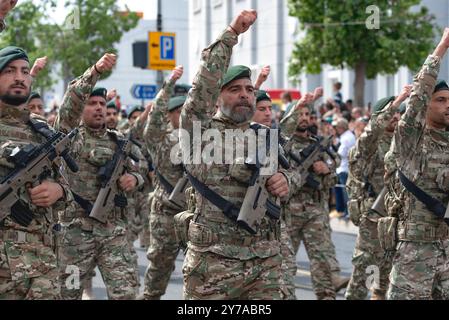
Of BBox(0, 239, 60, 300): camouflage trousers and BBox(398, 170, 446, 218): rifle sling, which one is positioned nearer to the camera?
BBox(0, 239, 60, 300): camouflage trousers

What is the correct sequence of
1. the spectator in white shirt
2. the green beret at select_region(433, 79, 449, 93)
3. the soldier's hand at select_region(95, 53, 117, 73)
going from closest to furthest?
the soldier's hand at select_region(95, 53, 117, 73) → the green beret at select_region(433, 79, 449, 93) → the spectator in white shirt

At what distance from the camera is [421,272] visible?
7332 millimetres

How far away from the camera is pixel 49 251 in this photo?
6617 millimetres

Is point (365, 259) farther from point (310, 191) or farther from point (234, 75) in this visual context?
point (234, 75)

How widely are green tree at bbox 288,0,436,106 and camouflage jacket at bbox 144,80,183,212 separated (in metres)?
14.2

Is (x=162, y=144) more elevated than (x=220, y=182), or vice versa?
(x=220, y=182)

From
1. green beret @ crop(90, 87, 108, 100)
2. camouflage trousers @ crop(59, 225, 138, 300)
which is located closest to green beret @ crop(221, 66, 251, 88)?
green beret @ crop(90, 87, 108, 100)

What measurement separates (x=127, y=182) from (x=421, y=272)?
299 centimetres

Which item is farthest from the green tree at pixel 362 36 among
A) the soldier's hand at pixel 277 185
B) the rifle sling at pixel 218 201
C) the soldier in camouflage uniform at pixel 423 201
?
the rifle sling at pixel 218 201

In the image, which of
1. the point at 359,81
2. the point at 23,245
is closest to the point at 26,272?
the point at 23,245

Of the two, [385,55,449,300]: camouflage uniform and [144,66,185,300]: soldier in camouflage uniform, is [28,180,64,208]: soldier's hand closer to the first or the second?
[385,55,449,300]: camouflage uniform

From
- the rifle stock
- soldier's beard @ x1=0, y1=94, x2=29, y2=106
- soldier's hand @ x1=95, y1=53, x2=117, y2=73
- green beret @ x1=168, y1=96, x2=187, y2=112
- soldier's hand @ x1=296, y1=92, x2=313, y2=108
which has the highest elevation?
soldier's hand @ x1=95, y1=53, x2=117, y2=73

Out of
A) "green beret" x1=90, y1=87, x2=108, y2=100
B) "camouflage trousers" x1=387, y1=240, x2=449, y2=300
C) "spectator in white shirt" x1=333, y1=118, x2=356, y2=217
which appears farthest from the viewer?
"spectator in white shirt" x1=333, y1=118, x2=356, y2=217

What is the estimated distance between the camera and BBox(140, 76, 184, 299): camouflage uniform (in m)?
10.0
